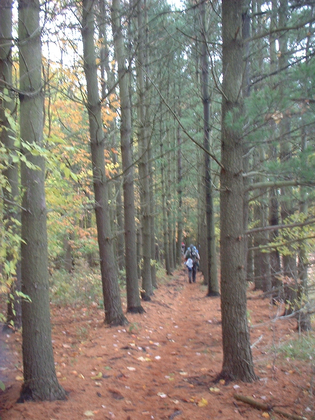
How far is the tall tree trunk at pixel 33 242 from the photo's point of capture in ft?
14.0

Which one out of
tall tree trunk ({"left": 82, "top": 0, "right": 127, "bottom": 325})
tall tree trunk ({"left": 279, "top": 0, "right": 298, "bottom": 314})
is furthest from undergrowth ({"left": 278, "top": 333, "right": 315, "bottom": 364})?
tall tree trunk ({"left": 82, "top": 0, "right": 127, "bottom": 325})

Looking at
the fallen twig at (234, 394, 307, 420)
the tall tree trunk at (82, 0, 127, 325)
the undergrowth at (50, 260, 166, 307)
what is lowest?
the fallen twig at (234, 394, 307, 420)

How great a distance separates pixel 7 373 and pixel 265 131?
17.0 ft

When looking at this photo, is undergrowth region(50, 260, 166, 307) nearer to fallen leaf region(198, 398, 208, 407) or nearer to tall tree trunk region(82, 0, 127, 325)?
tall tree trunk region(82, 0, 127, 325)

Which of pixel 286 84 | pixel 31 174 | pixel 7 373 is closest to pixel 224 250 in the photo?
pixel 286 84

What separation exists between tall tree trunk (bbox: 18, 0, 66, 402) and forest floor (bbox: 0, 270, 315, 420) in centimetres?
30

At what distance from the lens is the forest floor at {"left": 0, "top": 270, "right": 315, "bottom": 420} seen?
423 centimetres

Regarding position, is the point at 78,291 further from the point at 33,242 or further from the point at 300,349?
the point at 33,242

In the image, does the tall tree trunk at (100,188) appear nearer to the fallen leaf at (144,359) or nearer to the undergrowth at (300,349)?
the fallen leaf at (144,359)

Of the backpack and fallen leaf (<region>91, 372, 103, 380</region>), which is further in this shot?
Result: the backpack

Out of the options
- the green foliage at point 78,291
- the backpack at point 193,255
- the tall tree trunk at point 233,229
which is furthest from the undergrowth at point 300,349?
the backpack at point 193,255

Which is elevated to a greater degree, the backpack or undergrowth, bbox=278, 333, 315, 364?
the backpack

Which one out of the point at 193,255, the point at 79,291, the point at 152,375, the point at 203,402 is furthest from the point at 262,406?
the point at 193,255

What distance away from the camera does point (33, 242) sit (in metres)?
4.30
